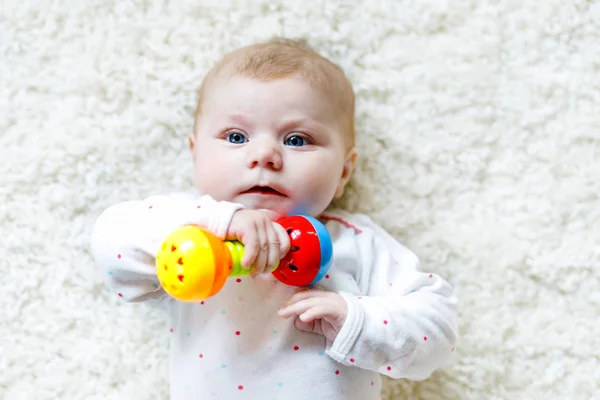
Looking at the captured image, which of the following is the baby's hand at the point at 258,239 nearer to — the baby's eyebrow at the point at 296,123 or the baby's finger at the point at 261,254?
the baby's finger at the point at 261,254

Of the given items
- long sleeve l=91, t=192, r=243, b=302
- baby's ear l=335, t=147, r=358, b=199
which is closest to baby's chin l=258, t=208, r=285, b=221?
long sleeve l=91, t=192, r=243, b=302

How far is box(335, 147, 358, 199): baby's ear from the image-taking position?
1361 mm

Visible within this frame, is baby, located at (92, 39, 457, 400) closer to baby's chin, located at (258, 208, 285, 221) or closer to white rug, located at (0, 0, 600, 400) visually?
baby's chin, located at (258, 208, 285, 221)

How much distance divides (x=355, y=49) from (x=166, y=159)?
0.46m

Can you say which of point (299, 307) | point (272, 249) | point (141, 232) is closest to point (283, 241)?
point (272, 249)

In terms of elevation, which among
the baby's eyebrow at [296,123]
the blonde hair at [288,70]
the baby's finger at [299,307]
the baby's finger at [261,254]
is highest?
the blonde hair at [288,70]

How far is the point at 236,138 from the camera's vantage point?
1244 millimetres

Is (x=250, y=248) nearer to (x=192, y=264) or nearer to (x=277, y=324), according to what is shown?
(x=192, y=264)

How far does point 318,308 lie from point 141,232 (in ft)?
1.01

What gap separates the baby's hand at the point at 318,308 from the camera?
1118mm

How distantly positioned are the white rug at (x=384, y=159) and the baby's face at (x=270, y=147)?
22 centimetres

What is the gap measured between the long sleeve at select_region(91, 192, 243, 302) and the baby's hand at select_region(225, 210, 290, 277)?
0.06 feet

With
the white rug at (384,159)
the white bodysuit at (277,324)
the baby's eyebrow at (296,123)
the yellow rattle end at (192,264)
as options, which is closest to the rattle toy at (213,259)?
the yellow rattle end at (192,264)

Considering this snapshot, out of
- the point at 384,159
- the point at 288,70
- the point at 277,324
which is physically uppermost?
the point at 288,70
